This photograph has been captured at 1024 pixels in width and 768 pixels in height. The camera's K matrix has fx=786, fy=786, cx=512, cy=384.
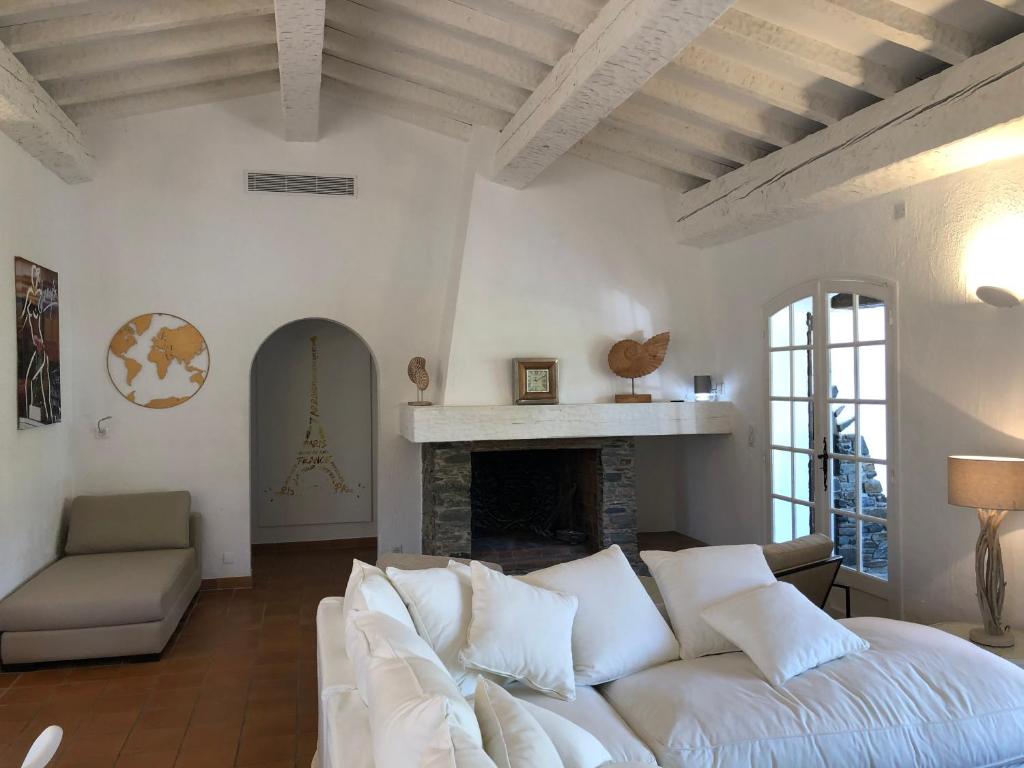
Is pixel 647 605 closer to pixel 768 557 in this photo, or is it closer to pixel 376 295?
pixel 768 557

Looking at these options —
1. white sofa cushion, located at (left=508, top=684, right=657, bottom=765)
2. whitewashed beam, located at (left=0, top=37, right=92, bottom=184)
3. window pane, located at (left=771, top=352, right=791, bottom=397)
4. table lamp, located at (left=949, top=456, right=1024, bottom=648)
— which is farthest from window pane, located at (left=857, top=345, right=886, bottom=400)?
whitewashed beam, located at (left=0, top=37, right=92, bottom=184)

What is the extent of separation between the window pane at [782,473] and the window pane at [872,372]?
911 millimetres

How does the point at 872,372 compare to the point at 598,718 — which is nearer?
the point at 598,718

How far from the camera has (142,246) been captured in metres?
5.94

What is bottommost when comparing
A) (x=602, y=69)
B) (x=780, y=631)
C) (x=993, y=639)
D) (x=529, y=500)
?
(x=993, y=639)

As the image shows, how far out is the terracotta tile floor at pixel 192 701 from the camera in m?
3.47

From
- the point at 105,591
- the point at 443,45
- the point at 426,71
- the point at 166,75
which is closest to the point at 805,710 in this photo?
the point at 105,591

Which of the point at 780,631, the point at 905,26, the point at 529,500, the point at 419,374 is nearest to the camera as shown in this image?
the point at 780,631

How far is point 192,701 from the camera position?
13.2 ft

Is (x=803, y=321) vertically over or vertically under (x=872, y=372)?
over

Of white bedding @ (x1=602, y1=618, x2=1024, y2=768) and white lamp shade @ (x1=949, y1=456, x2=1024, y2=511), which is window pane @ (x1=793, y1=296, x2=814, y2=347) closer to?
white lamp shade @ (x1=949, y1=456, x2=1024, y2=511)

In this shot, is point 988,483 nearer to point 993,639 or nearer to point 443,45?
point 993,639

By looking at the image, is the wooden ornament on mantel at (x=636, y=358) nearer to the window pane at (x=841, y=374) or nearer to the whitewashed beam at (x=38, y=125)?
the window pane at (x=841, y=374)

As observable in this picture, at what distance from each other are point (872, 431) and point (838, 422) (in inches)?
11.8
